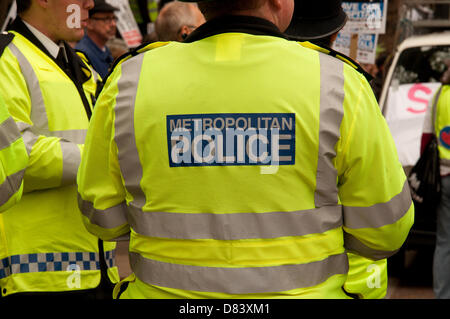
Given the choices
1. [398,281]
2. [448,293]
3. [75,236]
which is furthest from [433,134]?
[75,236]

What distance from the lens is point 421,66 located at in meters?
7.92

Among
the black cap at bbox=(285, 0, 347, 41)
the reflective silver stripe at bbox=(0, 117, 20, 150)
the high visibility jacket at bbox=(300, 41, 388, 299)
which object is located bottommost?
the high visibility jacket at bbox=(300, 41, 388, 299)

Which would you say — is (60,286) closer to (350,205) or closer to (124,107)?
(124,107)

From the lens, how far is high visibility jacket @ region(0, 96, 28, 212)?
7.80 ft

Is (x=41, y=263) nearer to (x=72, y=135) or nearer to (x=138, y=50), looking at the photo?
(x=72, y=135)

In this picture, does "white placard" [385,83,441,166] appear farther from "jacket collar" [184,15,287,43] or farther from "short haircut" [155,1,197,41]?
"jacket collar" [184,15,287,43]

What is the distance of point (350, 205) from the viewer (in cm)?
220

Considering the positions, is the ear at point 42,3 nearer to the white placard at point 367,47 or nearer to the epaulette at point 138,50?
the epaulette at point 138,50

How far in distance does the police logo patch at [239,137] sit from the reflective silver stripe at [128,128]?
0.51 ft

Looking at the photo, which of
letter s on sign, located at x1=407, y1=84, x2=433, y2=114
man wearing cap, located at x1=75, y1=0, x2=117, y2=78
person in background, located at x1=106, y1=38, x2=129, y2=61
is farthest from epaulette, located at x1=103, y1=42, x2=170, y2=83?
person in background, located at x1=106, y1=38, x2=129, y2=61

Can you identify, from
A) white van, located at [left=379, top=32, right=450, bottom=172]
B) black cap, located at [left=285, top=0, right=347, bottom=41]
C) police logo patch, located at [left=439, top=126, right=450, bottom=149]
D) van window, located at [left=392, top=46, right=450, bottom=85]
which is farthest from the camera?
van window, located at [left=392, top=46, right=450, bottom=85]

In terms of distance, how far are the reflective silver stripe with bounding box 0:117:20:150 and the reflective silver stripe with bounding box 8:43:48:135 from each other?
2.01ft

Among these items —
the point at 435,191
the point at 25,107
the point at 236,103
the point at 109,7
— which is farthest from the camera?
the point at 109,7

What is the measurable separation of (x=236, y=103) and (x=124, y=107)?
358 millimetres
